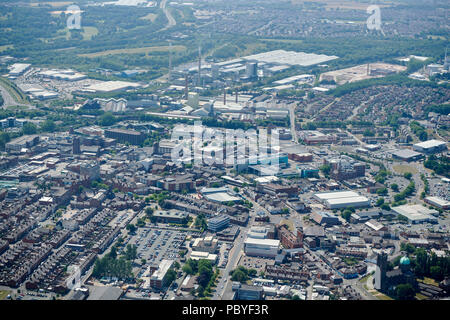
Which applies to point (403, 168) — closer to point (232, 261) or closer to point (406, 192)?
point (406, 192)

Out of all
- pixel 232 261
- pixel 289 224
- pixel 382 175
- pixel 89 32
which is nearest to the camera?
pixel 232 261

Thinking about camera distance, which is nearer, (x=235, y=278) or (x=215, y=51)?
(x=235, y=278)

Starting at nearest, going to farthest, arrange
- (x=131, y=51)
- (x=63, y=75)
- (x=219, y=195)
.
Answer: (x=219, y=195)
(x=63, y=75)
(x=131, y=51)

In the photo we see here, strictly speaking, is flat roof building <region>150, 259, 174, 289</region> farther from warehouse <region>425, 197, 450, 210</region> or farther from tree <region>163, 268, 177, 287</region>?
warehouse <region>425, 197, 450, 210</region>

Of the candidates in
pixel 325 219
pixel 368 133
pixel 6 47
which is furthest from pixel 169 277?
pixel 6 47

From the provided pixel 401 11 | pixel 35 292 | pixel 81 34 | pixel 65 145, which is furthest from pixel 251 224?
pixel 401 11

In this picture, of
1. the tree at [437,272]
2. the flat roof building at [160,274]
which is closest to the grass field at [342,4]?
the tree at [437,272]
